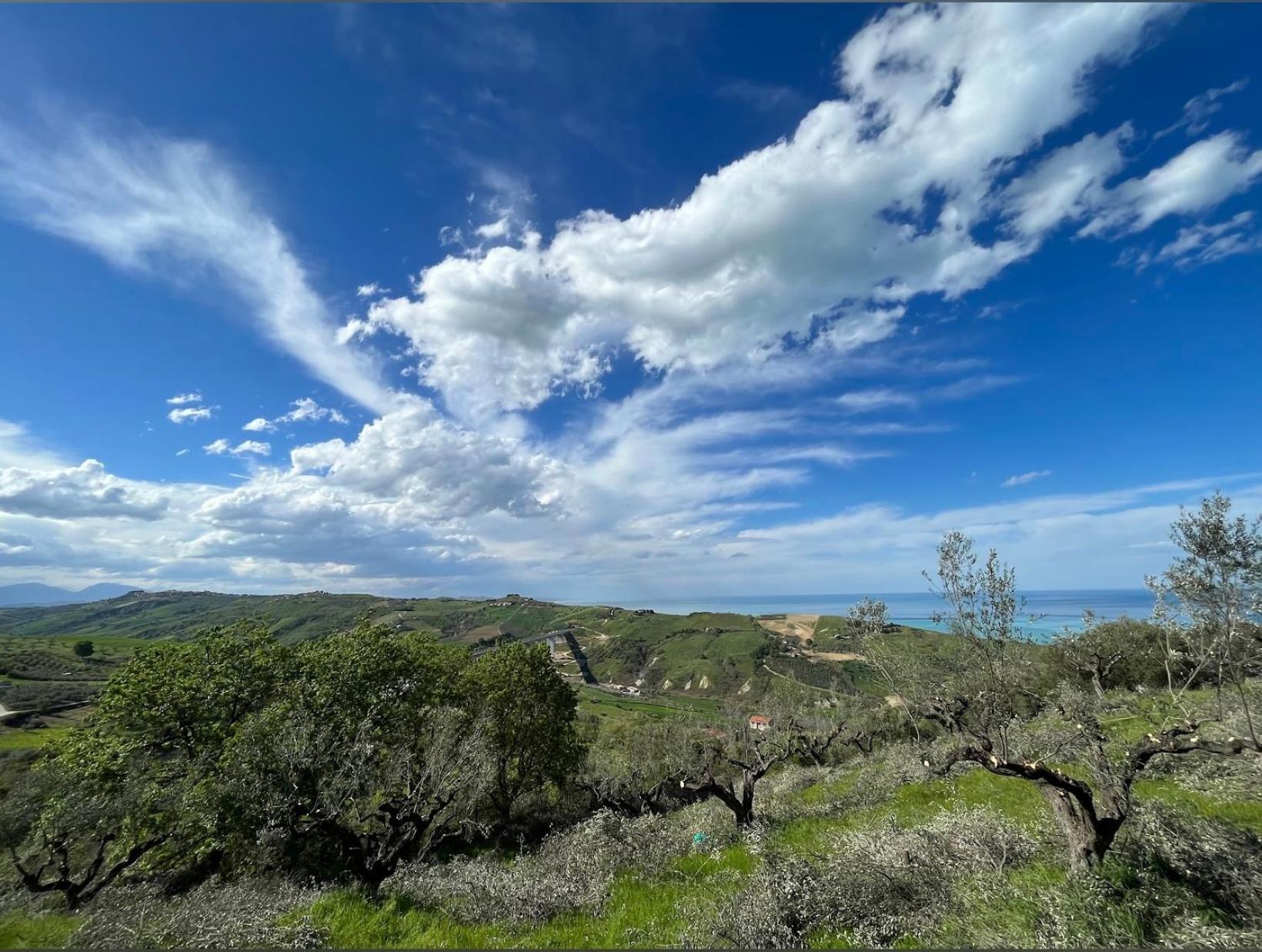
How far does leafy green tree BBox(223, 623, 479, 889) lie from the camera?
63.0ft

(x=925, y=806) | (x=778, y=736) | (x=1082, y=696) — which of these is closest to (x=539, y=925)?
(x=925, y=806)

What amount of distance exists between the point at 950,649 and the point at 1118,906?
13.0m

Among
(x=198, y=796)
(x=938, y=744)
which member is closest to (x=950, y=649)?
(x=938, y=744)

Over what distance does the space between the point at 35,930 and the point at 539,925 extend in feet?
46.1

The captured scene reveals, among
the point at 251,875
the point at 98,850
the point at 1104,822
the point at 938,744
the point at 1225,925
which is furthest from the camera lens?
the point at 938,744

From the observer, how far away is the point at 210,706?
2772 cm

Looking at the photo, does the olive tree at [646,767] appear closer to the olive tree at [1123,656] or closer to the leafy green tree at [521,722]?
the leafy green tree at [521,722]

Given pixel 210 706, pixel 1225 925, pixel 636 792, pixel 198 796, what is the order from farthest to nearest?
pixel 636 792 → pixel 210 706 → pixel 198 796 → pixel 1225 925

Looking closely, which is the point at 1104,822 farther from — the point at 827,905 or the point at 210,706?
the point at 210,706

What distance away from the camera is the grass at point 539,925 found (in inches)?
460

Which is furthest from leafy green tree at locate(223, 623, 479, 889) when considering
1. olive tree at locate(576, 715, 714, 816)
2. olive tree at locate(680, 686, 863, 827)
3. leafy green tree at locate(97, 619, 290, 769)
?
olive tree at locate(680, 686, 863, 827)

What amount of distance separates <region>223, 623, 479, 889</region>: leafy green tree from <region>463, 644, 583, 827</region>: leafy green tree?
10.2ft

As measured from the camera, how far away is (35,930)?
14203 millimetres

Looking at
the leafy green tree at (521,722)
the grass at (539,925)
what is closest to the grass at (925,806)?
the grass at (539,925)
